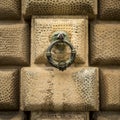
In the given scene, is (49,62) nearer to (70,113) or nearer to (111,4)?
(70,113)

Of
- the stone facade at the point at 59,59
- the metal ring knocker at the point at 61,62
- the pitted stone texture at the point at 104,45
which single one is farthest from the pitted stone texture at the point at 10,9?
the pitted stone texture at the point at 104,45

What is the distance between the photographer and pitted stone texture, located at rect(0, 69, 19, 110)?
1353 millimetres

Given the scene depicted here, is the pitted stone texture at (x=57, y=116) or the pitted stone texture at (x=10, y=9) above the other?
the pitted stone texture at (x=10, y=9)

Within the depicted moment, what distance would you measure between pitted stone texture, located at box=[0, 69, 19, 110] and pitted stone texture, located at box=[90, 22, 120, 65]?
0.31m

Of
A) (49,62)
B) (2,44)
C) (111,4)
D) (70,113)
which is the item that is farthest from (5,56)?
(111,4)

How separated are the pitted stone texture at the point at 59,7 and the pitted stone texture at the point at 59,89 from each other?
21 cm

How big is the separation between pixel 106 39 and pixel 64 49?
0.18 meters

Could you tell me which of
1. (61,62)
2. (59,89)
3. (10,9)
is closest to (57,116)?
(59,89)

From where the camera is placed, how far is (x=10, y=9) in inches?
53.9

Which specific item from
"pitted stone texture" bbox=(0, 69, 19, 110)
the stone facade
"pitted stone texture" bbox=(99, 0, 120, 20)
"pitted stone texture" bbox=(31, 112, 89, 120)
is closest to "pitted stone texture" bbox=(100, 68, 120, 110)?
the stone facade

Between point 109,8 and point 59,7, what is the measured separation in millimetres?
198

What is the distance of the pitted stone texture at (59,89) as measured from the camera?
4.30 feet

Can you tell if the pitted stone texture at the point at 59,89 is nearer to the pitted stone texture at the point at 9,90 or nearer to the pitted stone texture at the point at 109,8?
the pitted stone texture at the point at 9,90

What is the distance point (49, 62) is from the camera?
1.28m
